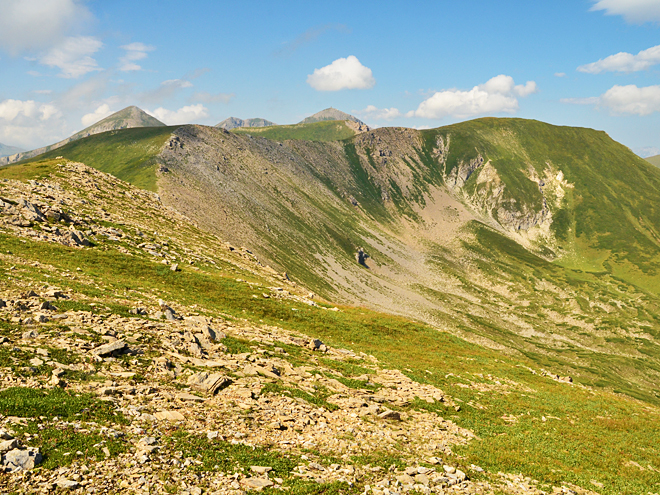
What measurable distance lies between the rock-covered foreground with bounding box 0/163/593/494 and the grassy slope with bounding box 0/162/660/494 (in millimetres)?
1727

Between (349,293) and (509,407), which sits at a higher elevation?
(509,407)

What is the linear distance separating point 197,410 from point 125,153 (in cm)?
16296

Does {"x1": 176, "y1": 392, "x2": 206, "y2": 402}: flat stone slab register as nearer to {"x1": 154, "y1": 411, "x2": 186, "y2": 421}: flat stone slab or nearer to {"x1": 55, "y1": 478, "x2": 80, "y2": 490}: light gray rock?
{"x1": 154, "y1": 411, "x2": 186, "y2": 421}: flat stone slab

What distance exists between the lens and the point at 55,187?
65000 mm

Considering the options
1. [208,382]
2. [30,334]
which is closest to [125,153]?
[30,334]

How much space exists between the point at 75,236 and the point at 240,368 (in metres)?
35.3

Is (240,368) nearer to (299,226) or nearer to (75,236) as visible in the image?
(75,236)

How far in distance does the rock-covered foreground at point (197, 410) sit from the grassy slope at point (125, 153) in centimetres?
9101

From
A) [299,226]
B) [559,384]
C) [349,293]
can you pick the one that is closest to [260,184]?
[299,226]

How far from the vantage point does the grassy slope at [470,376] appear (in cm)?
2478

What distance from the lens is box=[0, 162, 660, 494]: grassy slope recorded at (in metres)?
24.8

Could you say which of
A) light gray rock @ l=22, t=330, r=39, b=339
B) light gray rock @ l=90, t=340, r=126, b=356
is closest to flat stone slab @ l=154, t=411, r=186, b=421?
light gray rock @ l=90, t=340, r=126, b=356

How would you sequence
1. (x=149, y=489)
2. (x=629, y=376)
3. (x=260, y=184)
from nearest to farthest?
(x=149, y=489), (x=629, y=376), (x=260, y=184)

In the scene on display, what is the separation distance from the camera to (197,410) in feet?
64.5
